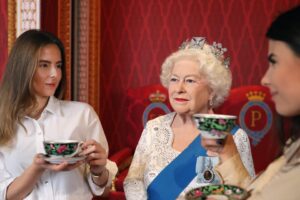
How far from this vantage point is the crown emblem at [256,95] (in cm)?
309

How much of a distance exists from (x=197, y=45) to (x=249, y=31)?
130 cm

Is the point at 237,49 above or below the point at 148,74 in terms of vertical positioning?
above

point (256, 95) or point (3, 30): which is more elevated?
point (3, 30)

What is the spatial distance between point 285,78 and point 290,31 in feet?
0.34

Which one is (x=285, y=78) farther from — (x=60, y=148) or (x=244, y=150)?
(x=244, y=150)

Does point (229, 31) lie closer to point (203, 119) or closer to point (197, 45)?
point (197, 45)

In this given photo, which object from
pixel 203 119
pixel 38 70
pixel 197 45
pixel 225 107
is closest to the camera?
pixel 203 119

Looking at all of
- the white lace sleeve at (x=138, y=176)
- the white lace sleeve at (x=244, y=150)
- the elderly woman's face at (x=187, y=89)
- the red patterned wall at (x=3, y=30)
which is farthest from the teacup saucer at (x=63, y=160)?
the red patterned wall at (x=3, y=30)

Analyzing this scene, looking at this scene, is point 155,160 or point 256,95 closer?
point 155,160

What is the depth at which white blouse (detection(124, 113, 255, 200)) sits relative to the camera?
1.84m

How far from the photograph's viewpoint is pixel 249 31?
3.21 m

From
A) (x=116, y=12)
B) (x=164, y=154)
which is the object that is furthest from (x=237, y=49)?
(x=164, y=154)

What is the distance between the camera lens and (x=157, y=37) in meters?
3.37

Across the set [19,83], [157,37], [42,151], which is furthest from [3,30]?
[42,151]
